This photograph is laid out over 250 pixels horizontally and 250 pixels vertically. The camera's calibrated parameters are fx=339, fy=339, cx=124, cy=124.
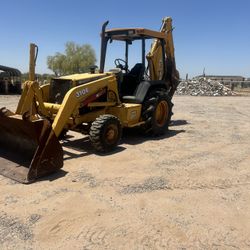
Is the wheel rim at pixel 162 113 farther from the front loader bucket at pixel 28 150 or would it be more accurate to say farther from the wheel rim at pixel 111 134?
the front loader bucket at pixel 28 150

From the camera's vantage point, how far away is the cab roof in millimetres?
7617

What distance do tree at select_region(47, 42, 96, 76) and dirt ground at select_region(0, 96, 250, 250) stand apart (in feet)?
136

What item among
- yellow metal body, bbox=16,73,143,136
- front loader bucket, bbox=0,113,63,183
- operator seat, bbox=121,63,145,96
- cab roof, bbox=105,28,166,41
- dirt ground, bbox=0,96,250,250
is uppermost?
cab roof, bbox=105,28,166,41

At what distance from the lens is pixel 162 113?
27.6 ft

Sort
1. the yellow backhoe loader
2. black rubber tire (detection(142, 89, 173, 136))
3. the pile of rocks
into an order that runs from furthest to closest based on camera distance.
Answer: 1. the pile of rocks
2. black rubber tire (detection(142, 89, 173, 136))
3. the yellow backhoe loader

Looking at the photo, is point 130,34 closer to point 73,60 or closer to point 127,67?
point 127,67

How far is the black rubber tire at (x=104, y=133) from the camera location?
6.16 meters

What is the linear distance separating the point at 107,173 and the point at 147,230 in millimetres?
1836

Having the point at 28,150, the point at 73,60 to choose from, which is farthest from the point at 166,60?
the point at 73,60

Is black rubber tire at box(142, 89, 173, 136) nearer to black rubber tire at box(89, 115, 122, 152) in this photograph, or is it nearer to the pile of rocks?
black rubber tire at box(89, 115, 122, 152)

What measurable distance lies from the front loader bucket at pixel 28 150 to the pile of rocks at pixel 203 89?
71.2 ft

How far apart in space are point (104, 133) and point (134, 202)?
2215mm

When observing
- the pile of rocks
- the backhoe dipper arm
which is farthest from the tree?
the backhoe dipper arm

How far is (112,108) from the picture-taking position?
728 centimetres
